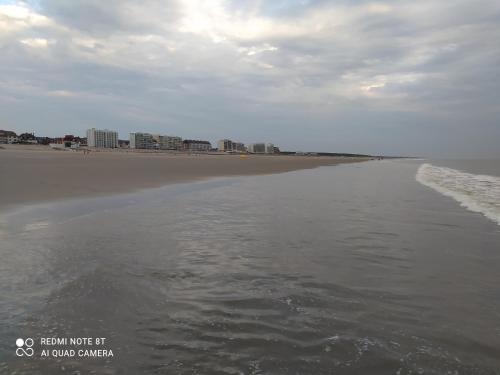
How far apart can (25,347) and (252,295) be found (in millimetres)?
2355

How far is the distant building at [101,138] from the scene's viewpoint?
141 meters

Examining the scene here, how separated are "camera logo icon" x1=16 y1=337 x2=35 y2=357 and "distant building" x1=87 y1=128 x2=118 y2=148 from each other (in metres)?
147

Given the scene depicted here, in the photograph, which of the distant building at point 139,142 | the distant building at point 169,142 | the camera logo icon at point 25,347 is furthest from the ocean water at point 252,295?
the distant building at point 169,142

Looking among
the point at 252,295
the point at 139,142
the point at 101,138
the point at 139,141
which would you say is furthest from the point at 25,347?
the point at 139,141

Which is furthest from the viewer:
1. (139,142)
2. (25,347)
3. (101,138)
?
(139,142)

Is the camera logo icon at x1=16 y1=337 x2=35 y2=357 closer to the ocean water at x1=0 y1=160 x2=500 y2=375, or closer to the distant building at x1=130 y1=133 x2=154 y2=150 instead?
the ocean water at x1=0 y1=160 x2=500 y2=375

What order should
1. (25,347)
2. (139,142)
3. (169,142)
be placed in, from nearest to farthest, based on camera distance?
(25,347) < (139,142) < (169,142)

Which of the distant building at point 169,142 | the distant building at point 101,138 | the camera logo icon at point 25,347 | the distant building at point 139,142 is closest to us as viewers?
the camera logo icon at point 25,347

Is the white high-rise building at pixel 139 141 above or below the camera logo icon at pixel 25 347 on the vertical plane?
above

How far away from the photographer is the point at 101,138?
145125 millimetres

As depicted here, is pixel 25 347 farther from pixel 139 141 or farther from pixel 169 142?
pixel 169 142

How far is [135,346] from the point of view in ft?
10.4

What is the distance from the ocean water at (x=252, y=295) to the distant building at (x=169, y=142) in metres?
168

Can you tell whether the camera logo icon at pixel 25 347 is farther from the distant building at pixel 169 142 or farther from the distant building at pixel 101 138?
the distant building at pixel 169 142
